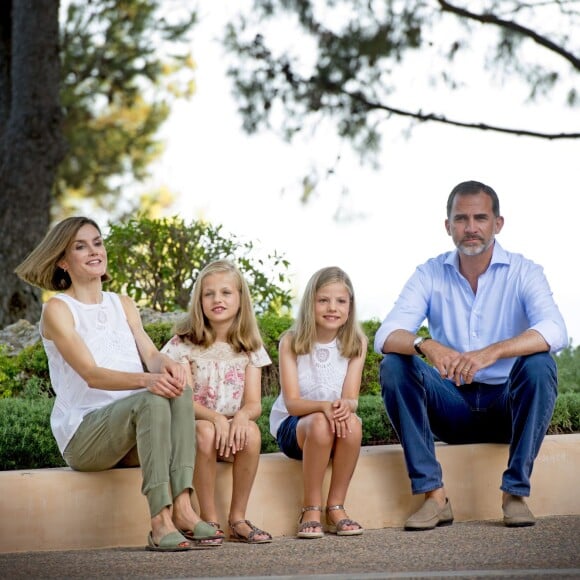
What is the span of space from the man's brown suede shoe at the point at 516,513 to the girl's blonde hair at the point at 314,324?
0.87 m

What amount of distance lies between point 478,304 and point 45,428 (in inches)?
84.5

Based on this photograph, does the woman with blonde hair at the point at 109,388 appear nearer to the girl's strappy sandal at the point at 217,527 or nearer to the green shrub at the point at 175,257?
the girl's strappy sandal at the point at 217,527

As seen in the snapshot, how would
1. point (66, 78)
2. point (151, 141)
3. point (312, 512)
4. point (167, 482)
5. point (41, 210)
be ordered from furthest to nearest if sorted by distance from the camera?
point (151, 141) < point (66, 78) < point (41, 210) < point (312, 512) < point (167, 482)

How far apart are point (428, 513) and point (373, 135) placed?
4616 mm

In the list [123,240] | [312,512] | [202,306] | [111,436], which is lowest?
[312,512]

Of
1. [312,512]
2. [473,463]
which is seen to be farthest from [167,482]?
[473,463]

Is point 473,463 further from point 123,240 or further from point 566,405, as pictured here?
point 123,240

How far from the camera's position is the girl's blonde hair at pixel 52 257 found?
412 cm

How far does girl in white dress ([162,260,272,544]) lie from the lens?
12.6 ft

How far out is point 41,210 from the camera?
9.95 m

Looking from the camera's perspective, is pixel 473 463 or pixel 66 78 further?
pixel 66 78

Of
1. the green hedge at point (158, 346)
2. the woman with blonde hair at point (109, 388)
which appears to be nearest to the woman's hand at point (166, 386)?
the woman with blonde hair at point (109, 388)

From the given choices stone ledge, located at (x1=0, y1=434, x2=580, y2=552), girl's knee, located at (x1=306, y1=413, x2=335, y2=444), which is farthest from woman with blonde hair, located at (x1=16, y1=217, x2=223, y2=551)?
girl's knee, located at (x1=306, y1=413, x2=335, y2=444)

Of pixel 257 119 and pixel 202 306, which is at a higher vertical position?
pixel 257 119
